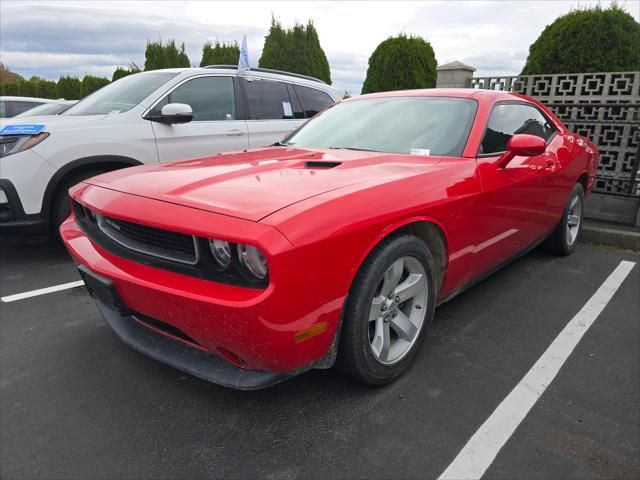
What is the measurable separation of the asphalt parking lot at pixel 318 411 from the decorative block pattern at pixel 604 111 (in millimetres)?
3428

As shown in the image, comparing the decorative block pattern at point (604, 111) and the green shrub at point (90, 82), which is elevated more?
the green shrub at point (90, 82)

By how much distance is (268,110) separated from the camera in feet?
18.1

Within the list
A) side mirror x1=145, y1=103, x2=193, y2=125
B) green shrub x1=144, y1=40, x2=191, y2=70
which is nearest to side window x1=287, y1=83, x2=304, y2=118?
side mirror x1=145, y1=103, x2=193, y2=125

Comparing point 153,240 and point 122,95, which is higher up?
point 122,95

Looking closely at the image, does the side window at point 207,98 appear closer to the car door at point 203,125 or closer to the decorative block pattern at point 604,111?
the car door at point 203,125

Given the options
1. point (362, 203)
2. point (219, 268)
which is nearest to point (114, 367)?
point (219, 268)

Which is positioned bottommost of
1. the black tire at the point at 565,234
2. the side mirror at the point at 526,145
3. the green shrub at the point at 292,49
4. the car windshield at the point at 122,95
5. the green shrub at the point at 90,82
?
the black tire at the point at 565,234

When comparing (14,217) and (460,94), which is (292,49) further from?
(460,94)

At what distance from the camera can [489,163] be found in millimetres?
2801

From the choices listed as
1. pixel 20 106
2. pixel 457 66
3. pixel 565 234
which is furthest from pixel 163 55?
pixel 565 234

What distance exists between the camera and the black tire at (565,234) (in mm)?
4188

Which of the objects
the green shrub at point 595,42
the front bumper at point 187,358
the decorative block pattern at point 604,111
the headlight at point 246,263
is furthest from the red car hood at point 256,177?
the green shrub at point 595,42

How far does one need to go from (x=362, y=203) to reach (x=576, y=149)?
3.15 meters

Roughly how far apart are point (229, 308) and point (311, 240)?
38 cm
